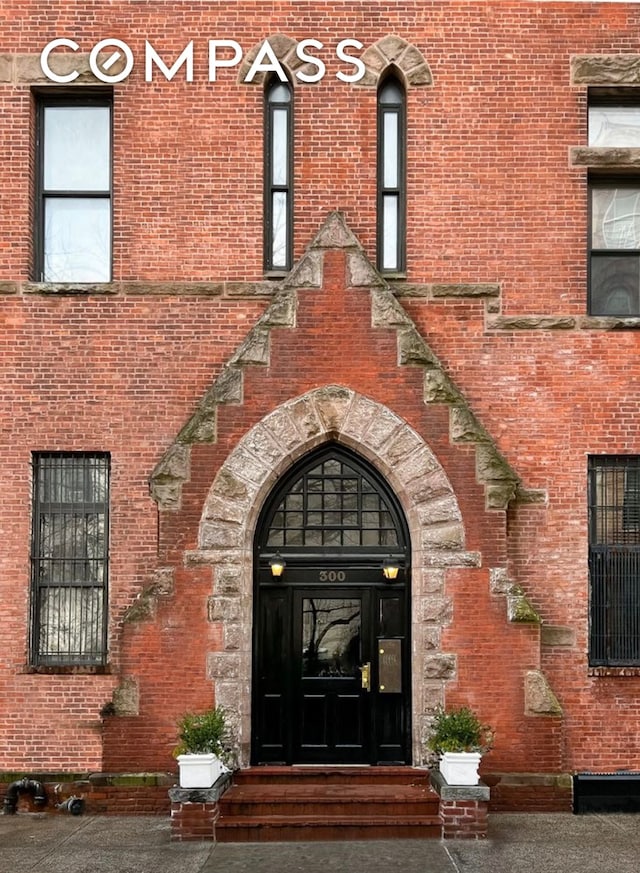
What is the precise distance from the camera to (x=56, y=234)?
42.9 feet

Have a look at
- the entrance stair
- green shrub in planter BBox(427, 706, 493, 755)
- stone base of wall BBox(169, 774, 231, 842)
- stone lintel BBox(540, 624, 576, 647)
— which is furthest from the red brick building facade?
stone base of wall BBox(169, 774, 231, 842)

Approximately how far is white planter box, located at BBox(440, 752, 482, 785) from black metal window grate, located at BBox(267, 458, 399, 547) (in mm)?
2791

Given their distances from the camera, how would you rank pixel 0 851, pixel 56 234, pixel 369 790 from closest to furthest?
pixel 0 851
pixel 369 790
pixel 56 234

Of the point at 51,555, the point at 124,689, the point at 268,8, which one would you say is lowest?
the point at 124,689

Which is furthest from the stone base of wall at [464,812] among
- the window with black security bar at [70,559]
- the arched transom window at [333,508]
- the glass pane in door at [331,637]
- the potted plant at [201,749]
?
the window with black security bar at [70,559]

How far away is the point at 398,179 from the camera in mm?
12891

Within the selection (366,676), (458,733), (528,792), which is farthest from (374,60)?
(528,792)

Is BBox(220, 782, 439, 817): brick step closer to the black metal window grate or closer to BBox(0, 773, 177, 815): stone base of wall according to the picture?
BBox(0, 773, 177, 815): stone base of wall

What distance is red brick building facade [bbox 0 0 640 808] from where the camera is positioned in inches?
466

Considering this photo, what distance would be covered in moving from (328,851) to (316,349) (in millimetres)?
5522

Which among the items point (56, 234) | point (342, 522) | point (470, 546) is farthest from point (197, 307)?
point (470, 546)

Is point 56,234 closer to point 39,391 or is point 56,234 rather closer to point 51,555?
point 39,391

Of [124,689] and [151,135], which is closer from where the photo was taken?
[124,689]

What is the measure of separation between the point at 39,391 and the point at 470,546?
563 cm
